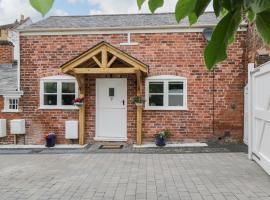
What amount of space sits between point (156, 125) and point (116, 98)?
1588 mm

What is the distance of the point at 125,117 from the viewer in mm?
11227

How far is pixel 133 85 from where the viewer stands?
438 inches

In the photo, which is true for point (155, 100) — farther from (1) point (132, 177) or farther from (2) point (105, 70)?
(1) point (132, 177)

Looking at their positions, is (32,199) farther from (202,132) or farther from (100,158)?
(202,132)

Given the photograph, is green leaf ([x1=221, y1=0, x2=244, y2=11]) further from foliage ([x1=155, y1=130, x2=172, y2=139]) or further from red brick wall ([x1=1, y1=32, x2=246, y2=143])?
red brick wall ([x1=1, y1=32, x2=246, y2=143])

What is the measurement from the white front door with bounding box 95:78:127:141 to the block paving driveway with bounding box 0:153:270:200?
195 cm

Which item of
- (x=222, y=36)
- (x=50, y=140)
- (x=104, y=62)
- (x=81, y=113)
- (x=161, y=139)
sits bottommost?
(x=50, y=140)

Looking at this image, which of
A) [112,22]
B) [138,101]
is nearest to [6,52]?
[112,22]

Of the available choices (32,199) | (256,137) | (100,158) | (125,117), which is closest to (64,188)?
(32,199)

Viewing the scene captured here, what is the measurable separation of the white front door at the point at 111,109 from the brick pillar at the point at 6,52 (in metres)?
5.07

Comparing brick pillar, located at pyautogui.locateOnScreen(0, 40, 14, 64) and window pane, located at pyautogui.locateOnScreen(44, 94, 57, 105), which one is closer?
window pane, located at pyautogui.locateOnScreen(44, 94, 57, 105)

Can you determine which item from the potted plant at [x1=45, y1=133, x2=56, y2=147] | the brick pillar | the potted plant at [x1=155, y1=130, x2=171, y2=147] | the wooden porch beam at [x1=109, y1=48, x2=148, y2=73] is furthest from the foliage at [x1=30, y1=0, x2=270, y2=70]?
the brick pillar

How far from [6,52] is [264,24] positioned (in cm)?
1470

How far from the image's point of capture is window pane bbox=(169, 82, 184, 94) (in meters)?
11.0
